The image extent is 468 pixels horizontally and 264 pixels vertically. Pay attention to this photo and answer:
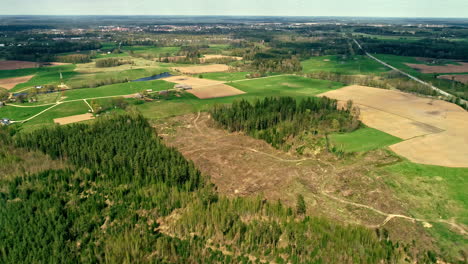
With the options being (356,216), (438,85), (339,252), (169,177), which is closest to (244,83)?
(438,85)

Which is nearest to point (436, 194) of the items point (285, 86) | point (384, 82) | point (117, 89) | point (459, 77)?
point (285, 86)

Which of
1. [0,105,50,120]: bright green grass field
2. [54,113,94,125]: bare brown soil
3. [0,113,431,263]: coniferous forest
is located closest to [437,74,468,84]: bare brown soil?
[0,113,431,263]: coniferous forest

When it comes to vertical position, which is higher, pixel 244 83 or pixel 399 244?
pixel 244 83

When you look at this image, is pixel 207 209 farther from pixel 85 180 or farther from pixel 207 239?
pixel 85 180

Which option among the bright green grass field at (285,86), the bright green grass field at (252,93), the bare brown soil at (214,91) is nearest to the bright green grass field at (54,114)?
the bright green grass field at (252,93)

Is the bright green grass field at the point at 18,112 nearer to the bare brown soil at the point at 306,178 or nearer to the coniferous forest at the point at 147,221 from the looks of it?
the coniferous forest at the point at 147,221

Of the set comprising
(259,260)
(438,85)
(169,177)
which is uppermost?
(438,85)

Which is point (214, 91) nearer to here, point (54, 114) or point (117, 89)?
point (117, 89)

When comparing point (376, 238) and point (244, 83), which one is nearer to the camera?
point (376, 238)
